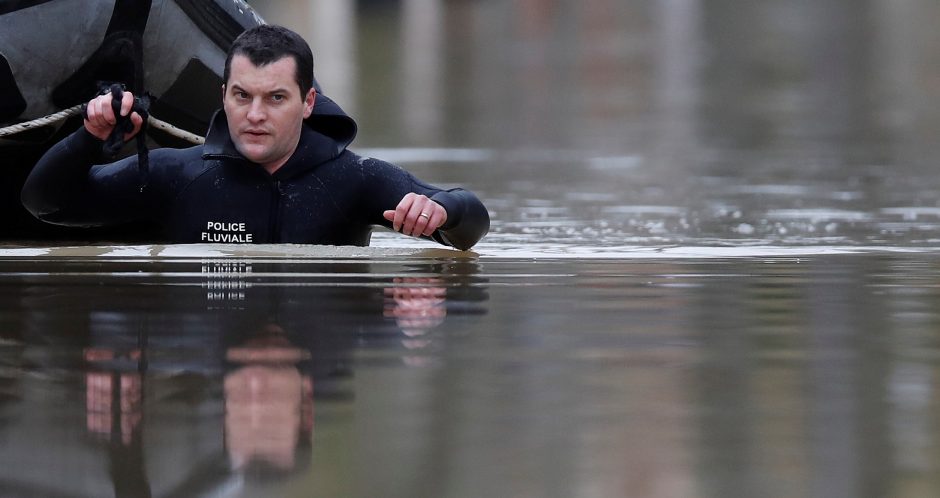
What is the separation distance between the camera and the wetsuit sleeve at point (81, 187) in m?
5.40

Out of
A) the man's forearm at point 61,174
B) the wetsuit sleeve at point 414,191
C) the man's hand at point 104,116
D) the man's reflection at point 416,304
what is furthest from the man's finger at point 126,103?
the man's reflection at point 416,304

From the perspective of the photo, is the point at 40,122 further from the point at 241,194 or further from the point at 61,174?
the point at 241,194

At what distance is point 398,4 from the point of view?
1706 inches

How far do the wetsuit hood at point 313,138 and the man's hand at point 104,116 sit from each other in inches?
8.9

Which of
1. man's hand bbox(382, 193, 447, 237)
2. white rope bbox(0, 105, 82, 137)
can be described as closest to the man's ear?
man's hand bbox(382, 193, 447, 237)

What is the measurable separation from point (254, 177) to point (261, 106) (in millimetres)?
224

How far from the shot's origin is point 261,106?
17.9 feet

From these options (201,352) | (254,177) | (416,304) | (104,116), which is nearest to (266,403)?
(201,352)

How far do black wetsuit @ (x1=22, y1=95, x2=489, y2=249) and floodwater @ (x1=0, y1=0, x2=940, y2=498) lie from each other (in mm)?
118

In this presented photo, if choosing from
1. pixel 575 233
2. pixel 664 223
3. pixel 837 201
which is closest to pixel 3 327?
pixel 575 233

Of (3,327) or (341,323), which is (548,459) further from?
(3,327)

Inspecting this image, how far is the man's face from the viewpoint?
214 inches

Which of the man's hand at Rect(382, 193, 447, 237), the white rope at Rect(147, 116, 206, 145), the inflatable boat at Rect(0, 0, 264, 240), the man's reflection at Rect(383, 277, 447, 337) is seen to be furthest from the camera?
the white rope at Rect(147, 116, 206, 145)

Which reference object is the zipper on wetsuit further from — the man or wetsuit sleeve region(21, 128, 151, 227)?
wetsuit sleeve region(21, 128, 151, 227)
